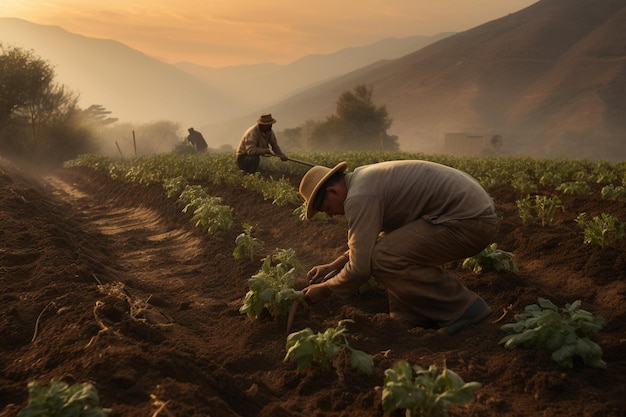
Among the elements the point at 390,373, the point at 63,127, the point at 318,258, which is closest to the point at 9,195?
the point at 318,258

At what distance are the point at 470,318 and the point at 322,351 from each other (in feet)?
5.31

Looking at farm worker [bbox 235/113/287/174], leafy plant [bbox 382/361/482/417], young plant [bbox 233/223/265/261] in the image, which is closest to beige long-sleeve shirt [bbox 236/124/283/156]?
farm worker [bbox 235/113/287/174]

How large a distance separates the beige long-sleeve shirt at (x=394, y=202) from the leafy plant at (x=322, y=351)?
0.70 m

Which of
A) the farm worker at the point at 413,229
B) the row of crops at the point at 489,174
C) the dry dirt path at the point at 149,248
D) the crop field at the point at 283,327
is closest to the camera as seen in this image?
the crop field at the point at 283,327

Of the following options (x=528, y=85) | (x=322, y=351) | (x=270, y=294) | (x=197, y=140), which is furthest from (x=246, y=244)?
(x=528, y=85)

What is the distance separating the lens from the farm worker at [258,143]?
1235 centimetres

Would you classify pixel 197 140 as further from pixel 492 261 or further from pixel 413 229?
pixel 413 229

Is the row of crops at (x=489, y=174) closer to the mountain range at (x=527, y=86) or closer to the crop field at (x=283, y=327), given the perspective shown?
the crop field at (x=283, y=327)

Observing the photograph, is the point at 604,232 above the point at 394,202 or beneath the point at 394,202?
beneath

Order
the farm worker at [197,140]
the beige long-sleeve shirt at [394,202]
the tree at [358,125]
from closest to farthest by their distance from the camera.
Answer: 1. the beige long-sleeve shirt at [394,202]
2. the farm worker at [197,140]
3. the tree at [358,125]

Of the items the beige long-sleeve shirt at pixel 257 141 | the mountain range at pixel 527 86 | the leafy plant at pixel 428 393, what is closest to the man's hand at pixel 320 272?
the leafy plant at pixel 428 393

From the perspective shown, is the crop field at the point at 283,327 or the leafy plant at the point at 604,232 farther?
the leafy plant at the point at 604,232

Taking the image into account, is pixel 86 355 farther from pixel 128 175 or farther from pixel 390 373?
pixel 128 175

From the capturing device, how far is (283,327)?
4719 millimetres
